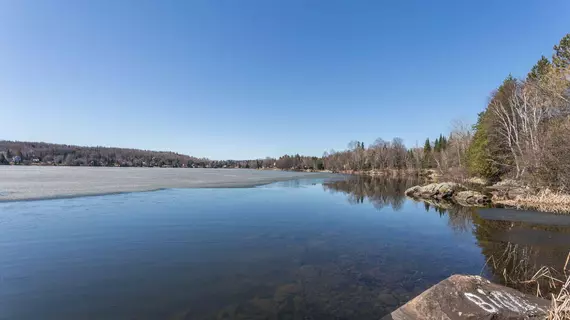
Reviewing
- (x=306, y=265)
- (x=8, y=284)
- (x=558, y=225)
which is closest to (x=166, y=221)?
(x=8, y=284)

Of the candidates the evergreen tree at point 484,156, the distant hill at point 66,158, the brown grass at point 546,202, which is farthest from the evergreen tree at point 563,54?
the distant hill at point 66,158

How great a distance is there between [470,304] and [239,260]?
5.73 meters

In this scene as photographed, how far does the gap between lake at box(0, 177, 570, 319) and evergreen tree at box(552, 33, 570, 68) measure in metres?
9.41

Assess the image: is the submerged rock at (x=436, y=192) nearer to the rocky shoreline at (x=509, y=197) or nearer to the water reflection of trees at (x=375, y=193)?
the rocky shoreline at (x=509, y=197)

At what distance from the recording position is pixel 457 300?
4543 mm

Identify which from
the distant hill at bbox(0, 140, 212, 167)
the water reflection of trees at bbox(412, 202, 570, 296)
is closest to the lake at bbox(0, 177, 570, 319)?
the water reflection of trees at bbox(412, 202, 570, 296)

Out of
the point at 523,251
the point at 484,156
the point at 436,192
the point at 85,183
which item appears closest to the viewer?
the point at 523,251

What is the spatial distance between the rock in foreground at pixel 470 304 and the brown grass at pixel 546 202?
57.8 feet

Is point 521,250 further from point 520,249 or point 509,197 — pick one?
point 509,197

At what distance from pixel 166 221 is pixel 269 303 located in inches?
358

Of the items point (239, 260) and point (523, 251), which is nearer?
point (239, 260)

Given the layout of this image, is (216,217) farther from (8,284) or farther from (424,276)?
(424,276)

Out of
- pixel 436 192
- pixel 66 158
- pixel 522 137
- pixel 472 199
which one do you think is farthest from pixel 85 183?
pixel 66 158

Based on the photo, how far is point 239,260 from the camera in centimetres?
805
